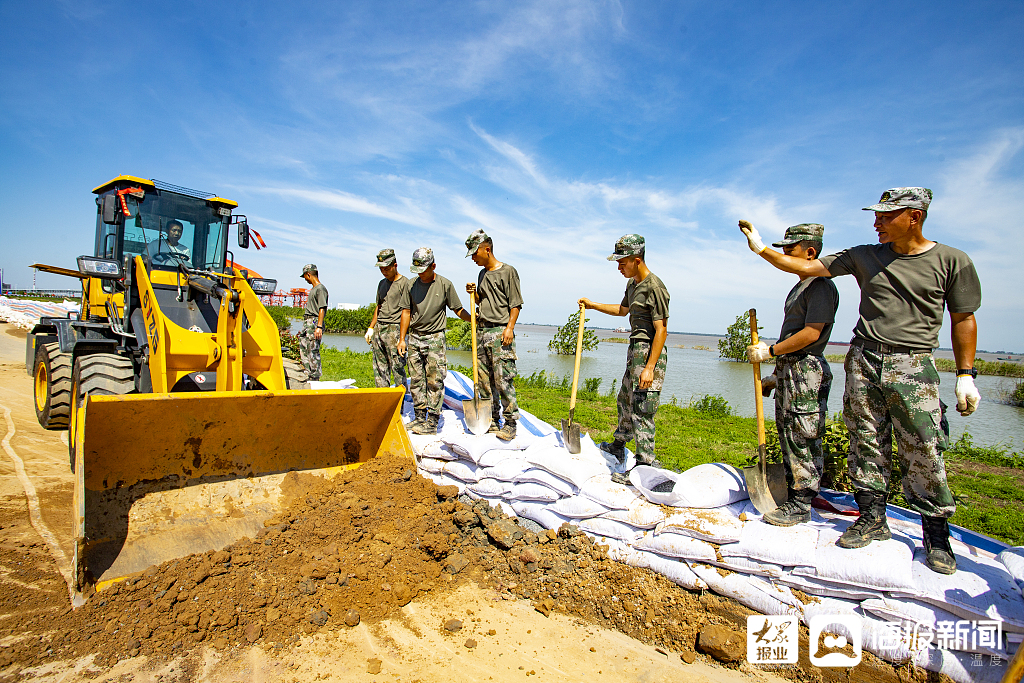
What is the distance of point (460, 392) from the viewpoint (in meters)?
5.39

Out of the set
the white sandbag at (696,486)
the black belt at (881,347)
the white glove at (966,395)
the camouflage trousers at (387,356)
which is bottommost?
the white sandbag at (696,486)

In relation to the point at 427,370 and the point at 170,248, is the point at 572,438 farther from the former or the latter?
the point at 170,248

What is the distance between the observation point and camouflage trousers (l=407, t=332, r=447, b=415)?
480cm

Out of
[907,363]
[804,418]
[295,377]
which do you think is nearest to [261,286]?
[295,377]

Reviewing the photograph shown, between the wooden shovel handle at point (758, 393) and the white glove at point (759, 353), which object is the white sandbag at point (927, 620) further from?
the white glove at point (759, 353)

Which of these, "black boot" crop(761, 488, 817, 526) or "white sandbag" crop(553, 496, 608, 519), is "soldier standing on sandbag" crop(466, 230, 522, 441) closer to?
"white sandbag" crop(553, 496, 608, 519)

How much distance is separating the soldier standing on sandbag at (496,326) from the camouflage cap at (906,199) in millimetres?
2661

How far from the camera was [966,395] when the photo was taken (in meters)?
2.43

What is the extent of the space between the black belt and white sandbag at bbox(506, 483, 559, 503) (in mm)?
1917

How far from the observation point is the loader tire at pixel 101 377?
392cm

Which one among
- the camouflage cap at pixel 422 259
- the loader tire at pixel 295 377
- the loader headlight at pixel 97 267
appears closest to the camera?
the loader headlight at pixel 97 267

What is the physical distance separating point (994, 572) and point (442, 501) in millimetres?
2981

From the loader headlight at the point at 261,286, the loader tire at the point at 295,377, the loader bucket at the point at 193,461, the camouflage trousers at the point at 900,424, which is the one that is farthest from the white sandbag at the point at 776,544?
the loader headlight at the point at 261,286

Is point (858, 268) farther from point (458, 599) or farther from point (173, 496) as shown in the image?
point (173, 496)
